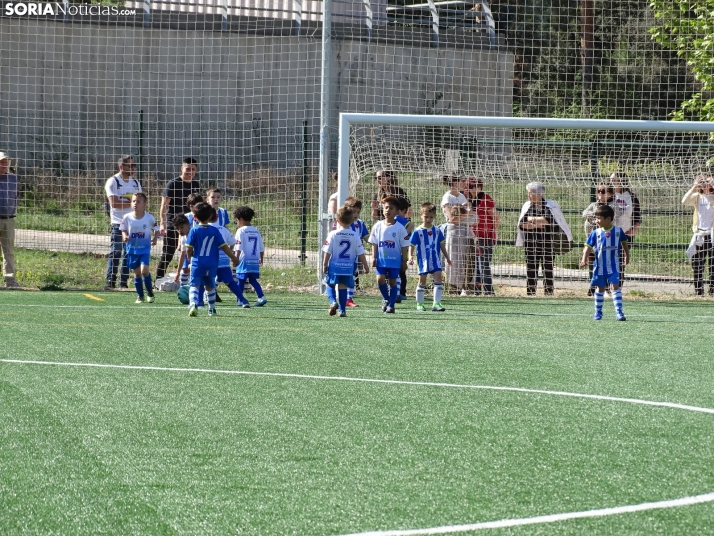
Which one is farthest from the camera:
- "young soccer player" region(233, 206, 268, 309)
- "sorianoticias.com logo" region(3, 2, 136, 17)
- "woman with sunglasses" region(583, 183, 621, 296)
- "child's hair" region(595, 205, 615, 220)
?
"sorianoticias.com logo" region(3, 2, 136, 17)

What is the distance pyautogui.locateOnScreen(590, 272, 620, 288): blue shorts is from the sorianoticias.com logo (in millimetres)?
11959

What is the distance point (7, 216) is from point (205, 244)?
446 cm

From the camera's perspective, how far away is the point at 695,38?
61.6ft

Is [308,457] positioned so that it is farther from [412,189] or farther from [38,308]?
[412,189]

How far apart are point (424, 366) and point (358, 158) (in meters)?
8.22

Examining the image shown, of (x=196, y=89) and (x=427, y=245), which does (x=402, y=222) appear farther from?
(x=196, y=89)

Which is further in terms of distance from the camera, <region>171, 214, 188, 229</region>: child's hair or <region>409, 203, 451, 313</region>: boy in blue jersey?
<region>409, 203, 451, 313</region>: boy in blue jersey

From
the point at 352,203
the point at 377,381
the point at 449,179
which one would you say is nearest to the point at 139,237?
the point at 352,203

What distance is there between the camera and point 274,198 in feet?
55.4

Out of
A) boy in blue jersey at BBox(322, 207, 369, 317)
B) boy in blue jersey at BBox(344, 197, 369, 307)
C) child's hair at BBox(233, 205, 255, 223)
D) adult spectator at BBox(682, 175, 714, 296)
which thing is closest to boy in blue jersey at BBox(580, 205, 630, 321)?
boy in blue jersey at BBox(322, 207, 369, 317)

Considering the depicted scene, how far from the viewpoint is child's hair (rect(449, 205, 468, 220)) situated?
1434cm

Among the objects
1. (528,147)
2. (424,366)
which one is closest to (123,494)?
(424,366)

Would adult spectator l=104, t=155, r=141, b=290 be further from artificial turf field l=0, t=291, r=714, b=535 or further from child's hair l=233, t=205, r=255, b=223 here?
artificial turf field l=0, t=291, r=714, b=535

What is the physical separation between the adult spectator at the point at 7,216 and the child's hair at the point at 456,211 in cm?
594
